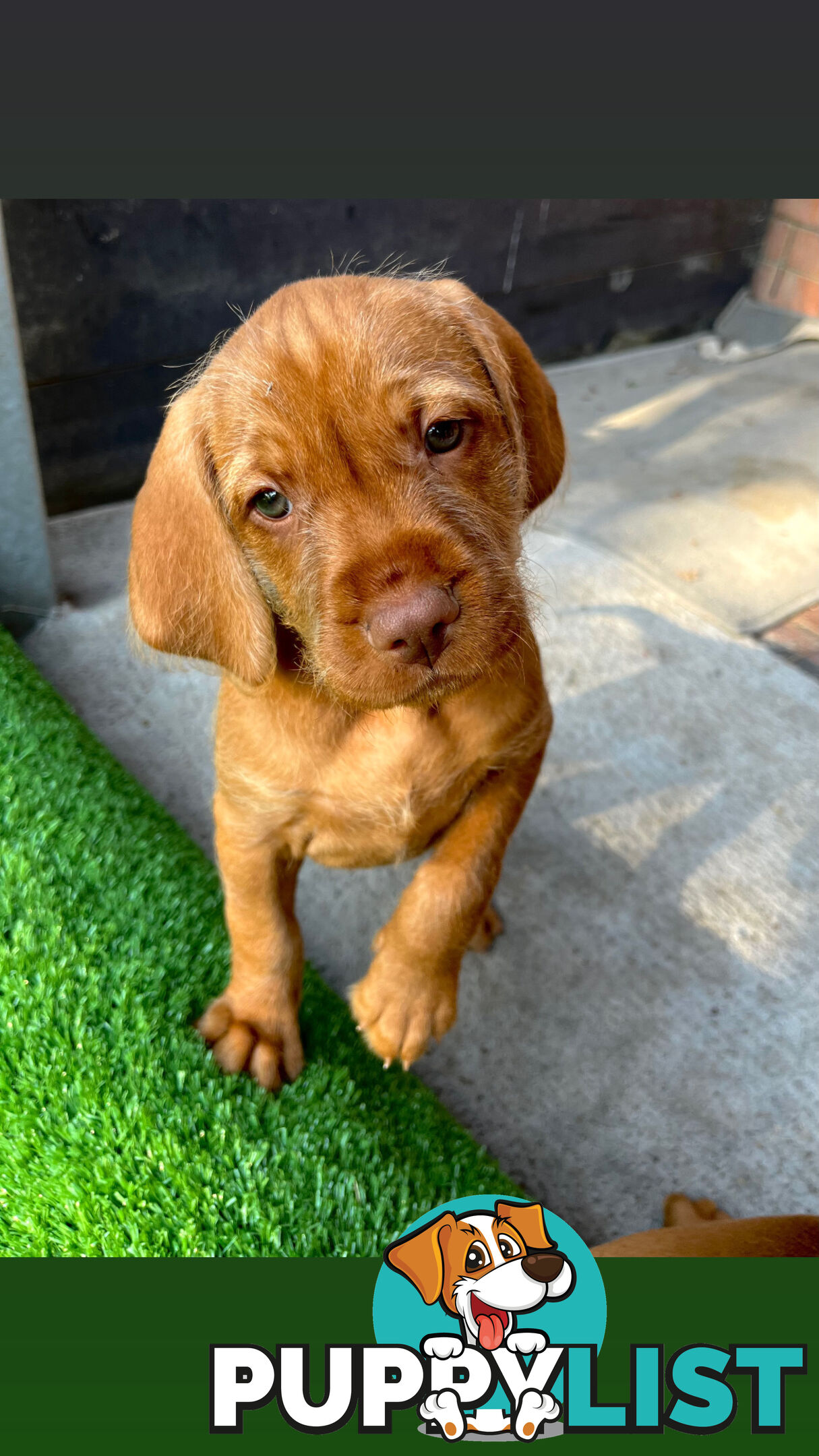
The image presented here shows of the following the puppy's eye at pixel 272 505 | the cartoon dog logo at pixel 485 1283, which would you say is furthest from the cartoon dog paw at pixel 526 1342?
the puppy's eye at pixel 272 505

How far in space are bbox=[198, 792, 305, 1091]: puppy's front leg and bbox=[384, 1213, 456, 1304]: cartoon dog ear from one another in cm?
95

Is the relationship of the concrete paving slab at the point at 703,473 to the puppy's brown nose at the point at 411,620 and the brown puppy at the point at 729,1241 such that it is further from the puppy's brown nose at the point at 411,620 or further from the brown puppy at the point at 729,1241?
the brown puppy at the point at 729,1241

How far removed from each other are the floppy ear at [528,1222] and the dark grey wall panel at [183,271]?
4.59m

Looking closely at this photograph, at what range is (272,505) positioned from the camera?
2.07 metres

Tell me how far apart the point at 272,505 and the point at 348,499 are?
0.22 m

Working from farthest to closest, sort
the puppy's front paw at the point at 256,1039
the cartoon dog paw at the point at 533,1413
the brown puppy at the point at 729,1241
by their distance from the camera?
1. the puppy's front paw at the point at 256,1039
2. the brown puppy at the point at 729,1241
3. the cartoon dog paw at the point at 533,1413

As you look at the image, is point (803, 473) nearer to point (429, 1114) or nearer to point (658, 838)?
point (658, 838)

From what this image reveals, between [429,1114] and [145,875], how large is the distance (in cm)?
107

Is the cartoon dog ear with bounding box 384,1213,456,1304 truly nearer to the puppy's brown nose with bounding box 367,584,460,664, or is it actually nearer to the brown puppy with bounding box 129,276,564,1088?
the brown puppy with bounding box 129,276,564,1088

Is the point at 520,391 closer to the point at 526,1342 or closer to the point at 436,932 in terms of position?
the point at 436,932

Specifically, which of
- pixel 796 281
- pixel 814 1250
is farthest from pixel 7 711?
pixel 796 281

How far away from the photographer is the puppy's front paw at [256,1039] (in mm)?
2732

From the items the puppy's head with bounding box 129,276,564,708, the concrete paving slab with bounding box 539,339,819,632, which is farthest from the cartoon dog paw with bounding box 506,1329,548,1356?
the concrete paving slab with bounding box 539,339,819,632

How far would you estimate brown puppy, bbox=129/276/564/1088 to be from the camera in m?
1.92
